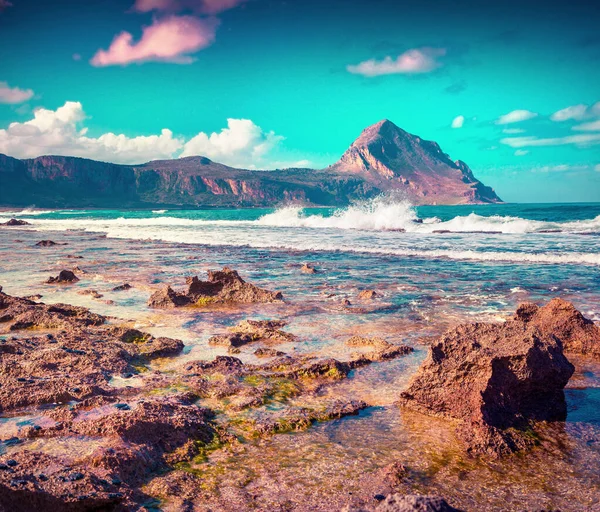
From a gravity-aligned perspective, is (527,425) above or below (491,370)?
below

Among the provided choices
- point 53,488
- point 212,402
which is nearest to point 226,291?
point 212,402

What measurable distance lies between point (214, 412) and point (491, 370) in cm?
299

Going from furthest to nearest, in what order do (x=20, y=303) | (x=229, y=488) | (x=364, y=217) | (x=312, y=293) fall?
(x=364, y=217) < (x=312, y=293) < (x=20, y=303) < (x=229, y=488)

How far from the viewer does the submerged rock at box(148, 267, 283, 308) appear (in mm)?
10617

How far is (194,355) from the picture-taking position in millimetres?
6984

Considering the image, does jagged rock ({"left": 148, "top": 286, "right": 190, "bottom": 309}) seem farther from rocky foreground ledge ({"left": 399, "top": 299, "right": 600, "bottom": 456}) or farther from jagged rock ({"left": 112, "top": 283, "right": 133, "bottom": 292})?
rocky foreground ledge ({"left": 399, "top": 299, "right": 600, "bottom": 456})

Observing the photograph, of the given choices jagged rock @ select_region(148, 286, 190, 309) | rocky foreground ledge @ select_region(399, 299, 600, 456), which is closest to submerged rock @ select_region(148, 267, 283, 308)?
jagged rock @ select_region(148, 286, 190, 309)

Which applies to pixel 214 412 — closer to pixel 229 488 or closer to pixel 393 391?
pixel 229 488

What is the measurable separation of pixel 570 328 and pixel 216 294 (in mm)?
7594

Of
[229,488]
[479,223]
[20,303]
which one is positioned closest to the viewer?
[229,488]

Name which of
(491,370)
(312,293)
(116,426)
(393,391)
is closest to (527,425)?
(491,370)

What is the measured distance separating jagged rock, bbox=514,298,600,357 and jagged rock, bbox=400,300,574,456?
2.16 meters

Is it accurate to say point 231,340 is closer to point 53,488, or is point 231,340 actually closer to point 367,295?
point 53,488

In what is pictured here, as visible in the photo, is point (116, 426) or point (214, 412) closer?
point (116, 426)
